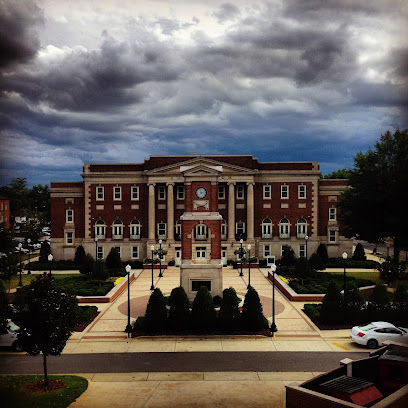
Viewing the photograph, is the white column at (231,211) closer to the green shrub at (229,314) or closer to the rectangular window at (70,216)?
the rectangular window at (70,216)

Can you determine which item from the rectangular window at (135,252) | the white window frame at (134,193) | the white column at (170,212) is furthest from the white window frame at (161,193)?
the rectangular window at (135,252)

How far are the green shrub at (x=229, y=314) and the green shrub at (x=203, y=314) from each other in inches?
21.3

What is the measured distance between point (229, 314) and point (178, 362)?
5577mm

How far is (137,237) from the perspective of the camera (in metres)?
56.0

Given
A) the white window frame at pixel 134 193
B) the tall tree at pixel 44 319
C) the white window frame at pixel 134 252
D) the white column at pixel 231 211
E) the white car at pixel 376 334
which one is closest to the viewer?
the tall tree at pixel 44 319

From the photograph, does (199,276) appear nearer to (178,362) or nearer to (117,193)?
(178,362)

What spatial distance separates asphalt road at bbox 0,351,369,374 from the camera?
19984 mm

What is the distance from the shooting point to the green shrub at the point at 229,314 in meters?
25.3

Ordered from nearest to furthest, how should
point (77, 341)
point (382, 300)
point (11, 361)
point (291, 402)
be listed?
point (291, 402) → point (11, 361) → point (77, 341) → point (382, 300)

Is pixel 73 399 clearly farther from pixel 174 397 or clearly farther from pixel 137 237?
pixel 137 237

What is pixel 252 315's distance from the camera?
25.6 metres

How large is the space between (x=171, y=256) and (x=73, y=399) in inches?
1492

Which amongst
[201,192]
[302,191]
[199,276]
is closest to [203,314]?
[199,276]

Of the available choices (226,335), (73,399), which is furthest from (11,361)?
(226,335)
